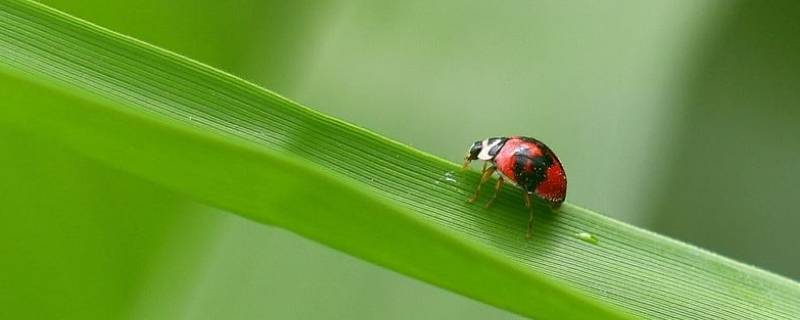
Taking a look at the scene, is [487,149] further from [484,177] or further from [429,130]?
[429,130]

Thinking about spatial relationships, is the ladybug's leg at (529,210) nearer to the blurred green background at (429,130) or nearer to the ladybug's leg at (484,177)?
the ladybug's leg at (484,177)

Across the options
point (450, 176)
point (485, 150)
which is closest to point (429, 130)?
point (485, 150)

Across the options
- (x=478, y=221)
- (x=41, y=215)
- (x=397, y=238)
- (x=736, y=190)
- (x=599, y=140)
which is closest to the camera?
(x=397, y=238)

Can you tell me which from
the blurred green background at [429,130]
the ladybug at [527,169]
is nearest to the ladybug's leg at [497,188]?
the ladybug at [527,169]

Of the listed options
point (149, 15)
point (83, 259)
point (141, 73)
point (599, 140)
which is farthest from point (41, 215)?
point (599, 140)

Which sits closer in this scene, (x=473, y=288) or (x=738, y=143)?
(x=473, y=288)

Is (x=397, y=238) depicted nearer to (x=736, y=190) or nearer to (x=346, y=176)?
(x=346, y=176)
